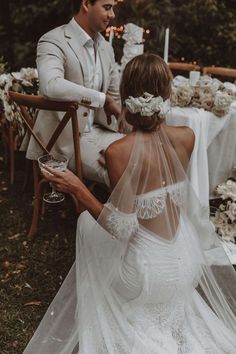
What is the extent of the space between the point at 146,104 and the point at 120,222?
1.66ft

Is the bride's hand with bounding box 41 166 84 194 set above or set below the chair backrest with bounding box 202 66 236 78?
above

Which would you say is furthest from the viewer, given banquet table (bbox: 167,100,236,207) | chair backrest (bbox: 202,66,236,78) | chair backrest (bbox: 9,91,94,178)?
chair backrest (bbox: 202,66,236,78)

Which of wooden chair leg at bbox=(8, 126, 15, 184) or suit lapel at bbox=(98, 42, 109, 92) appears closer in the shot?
suit lapel at bbox=(98, 42, 109, 92)

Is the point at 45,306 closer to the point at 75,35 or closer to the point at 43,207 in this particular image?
the point at 43,207

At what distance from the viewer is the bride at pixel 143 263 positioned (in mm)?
1956

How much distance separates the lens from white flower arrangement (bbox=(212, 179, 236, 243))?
10.4 feet

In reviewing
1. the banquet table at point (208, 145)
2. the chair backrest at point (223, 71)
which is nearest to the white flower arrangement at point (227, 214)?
the banquet table at point (208, 145)

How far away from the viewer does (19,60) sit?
20.9 feet

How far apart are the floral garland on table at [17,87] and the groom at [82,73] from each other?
580 millimetres

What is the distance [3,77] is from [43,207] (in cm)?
108

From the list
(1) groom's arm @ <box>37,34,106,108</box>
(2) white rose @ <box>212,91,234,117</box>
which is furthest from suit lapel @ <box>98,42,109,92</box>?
(2) white rose @ <box>212,91,234,117</box>

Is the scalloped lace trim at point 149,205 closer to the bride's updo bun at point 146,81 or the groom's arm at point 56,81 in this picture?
the bride's updo bun at point 146,81

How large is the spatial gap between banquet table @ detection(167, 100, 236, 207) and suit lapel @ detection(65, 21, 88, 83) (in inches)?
24.2

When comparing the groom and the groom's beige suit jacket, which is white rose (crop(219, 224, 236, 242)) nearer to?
the groom
